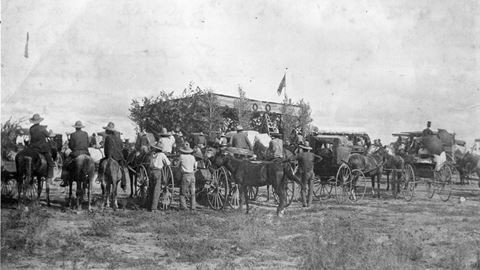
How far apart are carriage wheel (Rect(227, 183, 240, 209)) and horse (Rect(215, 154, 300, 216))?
54cm

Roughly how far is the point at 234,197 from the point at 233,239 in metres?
4.13

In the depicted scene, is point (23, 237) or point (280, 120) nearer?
point (23, 237)

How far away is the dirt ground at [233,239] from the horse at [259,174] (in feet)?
2.07

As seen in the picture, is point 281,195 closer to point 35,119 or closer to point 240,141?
point 240,141

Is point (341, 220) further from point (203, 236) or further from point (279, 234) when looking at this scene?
point (203, 236)

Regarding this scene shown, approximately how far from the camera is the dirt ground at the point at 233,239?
684 cm

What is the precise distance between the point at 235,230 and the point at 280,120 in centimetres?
2978

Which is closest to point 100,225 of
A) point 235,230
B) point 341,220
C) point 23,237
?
point 23,237

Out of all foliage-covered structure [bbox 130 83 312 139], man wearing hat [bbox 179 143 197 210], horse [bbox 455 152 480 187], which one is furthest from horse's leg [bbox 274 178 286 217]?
foliage-covered structure [bbox 130 83 312 139]

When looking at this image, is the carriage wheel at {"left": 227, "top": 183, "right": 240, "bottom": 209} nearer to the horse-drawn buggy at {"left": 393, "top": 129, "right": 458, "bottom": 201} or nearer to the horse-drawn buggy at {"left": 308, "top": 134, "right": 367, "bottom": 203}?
the horse-drawn buggy at {"left": 308, "top": 134, "right": 367, "bottom": 203}

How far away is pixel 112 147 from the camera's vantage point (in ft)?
37.9

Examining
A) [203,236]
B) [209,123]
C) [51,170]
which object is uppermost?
[209,123]

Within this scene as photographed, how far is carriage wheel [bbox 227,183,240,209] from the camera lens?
40.5ft

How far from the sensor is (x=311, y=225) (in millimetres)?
10133
